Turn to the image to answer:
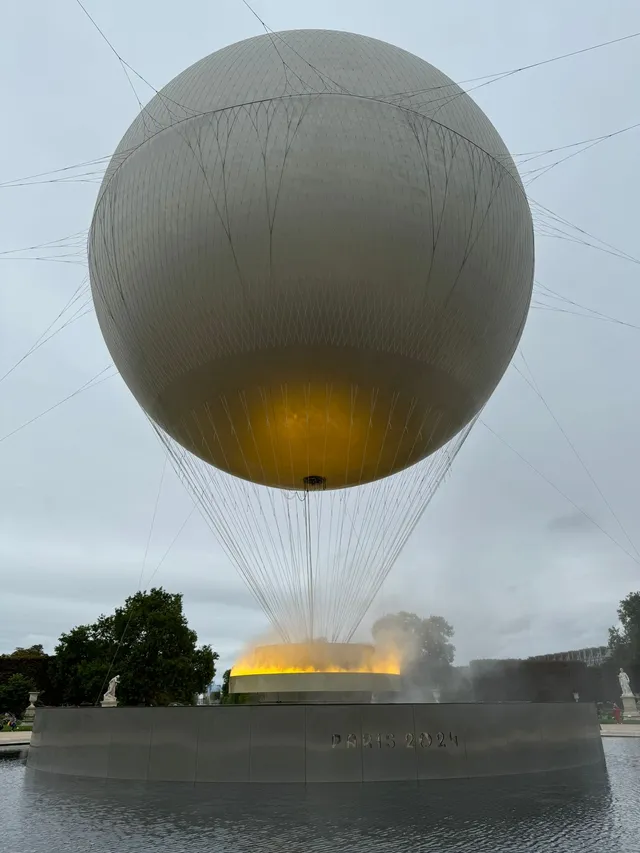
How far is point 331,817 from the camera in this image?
8609 millimetres

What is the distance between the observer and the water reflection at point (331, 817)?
723 centimetres

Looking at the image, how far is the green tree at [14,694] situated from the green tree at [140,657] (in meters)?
2.75

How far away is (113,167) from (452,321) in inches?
345

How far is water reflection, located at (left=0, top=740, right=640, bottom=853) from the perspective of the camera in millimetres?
7231

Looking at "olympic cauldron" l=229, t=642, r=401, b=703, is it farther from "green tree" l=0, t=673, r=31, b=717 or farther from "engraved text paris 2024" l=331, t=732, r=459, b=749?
"green tree" l=0, t=673, r=31, b=717

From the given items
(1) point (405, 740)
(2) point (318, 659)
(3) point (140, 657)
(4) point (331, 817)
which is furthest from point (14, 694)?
(4) point (331, 817)

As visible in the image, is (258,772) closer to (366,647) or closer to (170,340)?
(366,647)

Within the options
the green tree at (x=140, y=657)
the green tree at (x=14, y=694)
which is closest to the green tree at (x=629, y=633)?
the green tree at (x=140, y=657)

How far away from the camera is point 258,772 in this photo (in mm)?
11773

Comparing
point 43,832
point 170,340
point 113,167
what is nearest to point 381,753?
point 43,832

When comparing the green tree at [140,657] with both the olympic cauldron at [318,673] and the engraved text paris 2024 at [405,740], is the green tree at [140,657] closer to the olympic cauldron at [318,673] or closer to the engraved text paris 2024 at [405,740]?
the olympic cauldron at [318,673]

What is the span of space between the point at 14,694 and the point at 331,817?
1809 inches

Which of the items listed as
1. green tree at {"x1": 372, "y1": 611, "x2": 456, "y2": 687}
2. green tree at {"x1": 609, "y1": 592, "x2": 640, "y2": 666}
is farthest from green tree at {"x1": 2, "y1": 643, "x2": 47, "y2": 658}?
green tree at {"x1": 609, "y1": 592, "x2": 640, "y2": 666}

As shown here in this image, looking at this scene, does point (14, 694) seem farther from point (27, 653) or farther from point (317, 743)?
point (317, 743)
